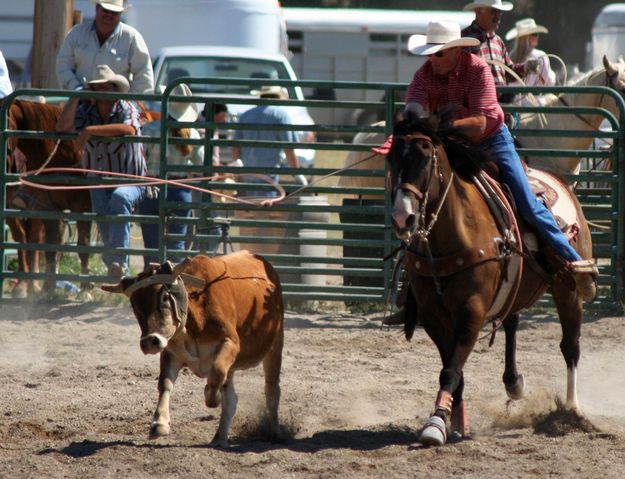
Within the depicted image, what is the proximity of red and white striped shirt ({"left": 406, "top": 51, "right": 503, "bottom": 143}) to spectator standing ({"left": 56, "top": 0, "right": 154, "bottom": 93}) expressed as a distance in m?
4.50

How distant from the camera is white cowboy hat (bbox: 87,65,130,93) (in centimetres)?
1004

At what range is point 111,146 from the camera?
10086 mm

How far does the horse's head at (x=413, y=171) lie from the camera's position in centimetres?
554

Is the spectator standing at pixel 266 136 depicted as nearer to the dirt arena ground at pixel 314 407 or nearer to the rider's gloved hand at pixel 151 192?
the rider's gloved hand at pixel 151 192

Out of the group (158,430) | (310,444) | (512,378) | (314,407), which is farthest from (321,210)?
(158,430)

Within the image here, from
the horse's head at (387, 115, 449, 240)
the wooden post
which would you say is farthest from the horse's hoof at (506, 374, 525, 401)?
the wooden post

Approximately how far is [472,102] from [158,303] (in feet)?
6.55

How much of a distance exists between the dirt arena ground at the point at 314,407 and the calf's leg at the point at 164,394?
0.10m

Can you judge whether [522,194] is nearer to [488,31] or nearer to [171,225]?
[488,31]

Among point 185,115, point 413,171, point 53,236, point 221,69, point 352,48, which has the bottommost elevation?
point 53,236

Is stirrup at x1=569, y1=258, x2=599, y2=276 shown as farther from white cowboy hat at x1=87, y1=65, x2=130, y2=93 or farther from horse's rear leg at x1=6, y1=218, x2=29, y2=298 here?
horse's rear leg at x1=6, y1=218, x2=29, y2=298

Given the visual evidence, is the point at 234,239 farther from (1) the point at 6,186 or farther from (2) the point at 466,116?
(2) the point at 466,116

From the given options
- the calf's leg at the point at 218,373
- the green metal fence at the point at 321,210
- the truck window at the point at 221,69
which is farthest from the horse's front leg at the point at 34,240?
the calf's leg at the point at 218,373

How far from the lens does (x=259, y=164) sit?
11555 millimetres
